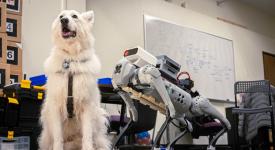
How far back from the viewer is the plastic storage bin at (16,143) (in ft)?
8.80

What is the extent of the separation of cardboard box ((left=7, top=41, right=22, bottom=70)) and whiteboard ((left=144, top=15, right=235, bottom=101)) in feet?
6.73

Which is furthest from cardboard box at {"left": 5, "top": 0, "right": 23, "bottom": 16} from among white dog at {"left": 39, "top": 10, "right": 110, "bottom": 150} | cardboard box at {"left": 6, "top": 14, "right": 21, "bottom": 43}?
white dog at {"left": 39, "top": 10, "right": 110, "bottom": 150}

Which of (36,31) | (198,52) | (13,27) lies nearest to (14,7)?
(13,27)

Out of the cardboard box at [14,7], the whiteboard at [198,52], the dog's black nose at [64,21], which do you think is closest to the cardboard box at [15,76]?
the cardboard box at [14,7]

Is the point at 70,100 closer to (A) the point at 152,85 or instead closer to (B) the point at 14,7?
(A) the point at 152,85

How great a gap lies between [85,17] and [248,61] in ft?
17.0

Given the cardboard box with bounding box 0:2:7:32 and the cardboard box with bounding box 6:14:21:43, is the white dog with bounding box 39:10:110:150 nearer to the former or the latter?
the cardboard box with bounding box 0:2:7:32

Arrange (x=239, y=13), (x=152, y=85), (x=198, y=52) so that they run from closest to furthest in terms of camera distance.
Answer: (x=152, y=85) → (x=198, y=52) → (x=239, y=13)

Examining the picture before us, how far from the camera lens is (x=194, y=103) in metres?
3.16

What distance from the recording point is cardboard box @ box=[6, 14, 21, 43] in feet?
11.8

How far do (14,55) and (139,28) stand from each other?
2111mm

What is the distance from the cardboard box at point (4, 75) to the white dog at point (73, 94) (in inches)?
40.1

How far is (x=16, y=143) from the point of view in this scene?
2.77m

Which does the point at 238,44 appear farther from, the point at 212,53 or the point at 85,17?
the point at 85,17
